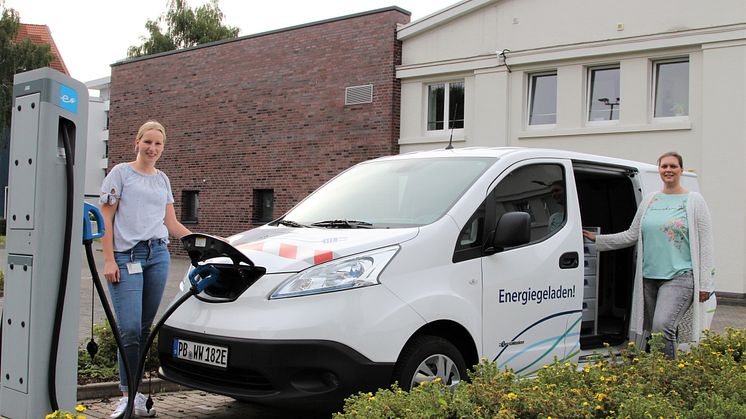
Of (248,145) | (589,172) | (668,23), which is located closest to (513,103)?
(668,23)

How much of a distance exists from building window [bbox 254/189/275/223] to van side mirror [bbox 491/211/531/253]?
18.6 meters

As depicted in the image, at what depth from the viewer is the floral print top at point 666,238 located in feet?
19.1

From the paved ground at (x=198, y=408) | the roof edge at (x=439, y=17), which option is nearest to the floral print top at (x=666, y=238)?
the paved ground at (x=198, y=408)

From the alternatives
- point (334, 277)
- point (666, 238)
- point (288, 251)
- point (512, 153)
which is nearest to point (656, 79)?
point (666, 238)

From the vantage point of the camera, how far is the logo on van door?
16.8ft

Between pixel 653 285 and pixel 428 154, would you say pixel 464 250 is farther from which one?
pixel 653 285

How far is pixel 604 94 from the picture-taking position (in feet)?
56.9

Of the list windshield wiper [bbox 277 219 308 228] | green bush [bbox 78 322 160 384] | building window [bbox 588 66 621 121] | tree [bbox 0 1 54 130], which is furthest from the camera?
tree [bbox 0 1 54 130]

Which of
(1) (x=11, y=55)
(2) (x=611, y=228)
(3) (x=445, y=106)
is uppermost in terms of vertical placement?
(1) (x=11, y=55)

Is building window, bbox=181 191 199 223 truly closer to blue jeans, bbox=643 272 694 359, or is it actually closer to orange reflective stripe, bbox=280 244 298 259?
blue jeans, bbox=643 272 694 359

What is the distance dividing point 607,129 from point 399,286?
44.5ft

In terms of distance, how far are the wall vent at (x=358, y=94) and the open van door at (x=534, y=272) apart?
15.0m

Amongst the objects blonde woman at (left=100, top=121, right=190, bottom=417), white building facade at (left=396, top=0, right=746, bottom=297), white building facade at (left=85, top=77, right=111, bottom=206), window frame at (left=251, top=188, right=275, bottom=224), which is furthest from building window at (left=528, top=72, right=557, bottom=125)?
white building facade at (left=85, top=77, right=111, bottom=206)

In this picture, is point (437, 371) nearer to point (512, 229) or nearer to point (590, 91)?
point (512, 229)
